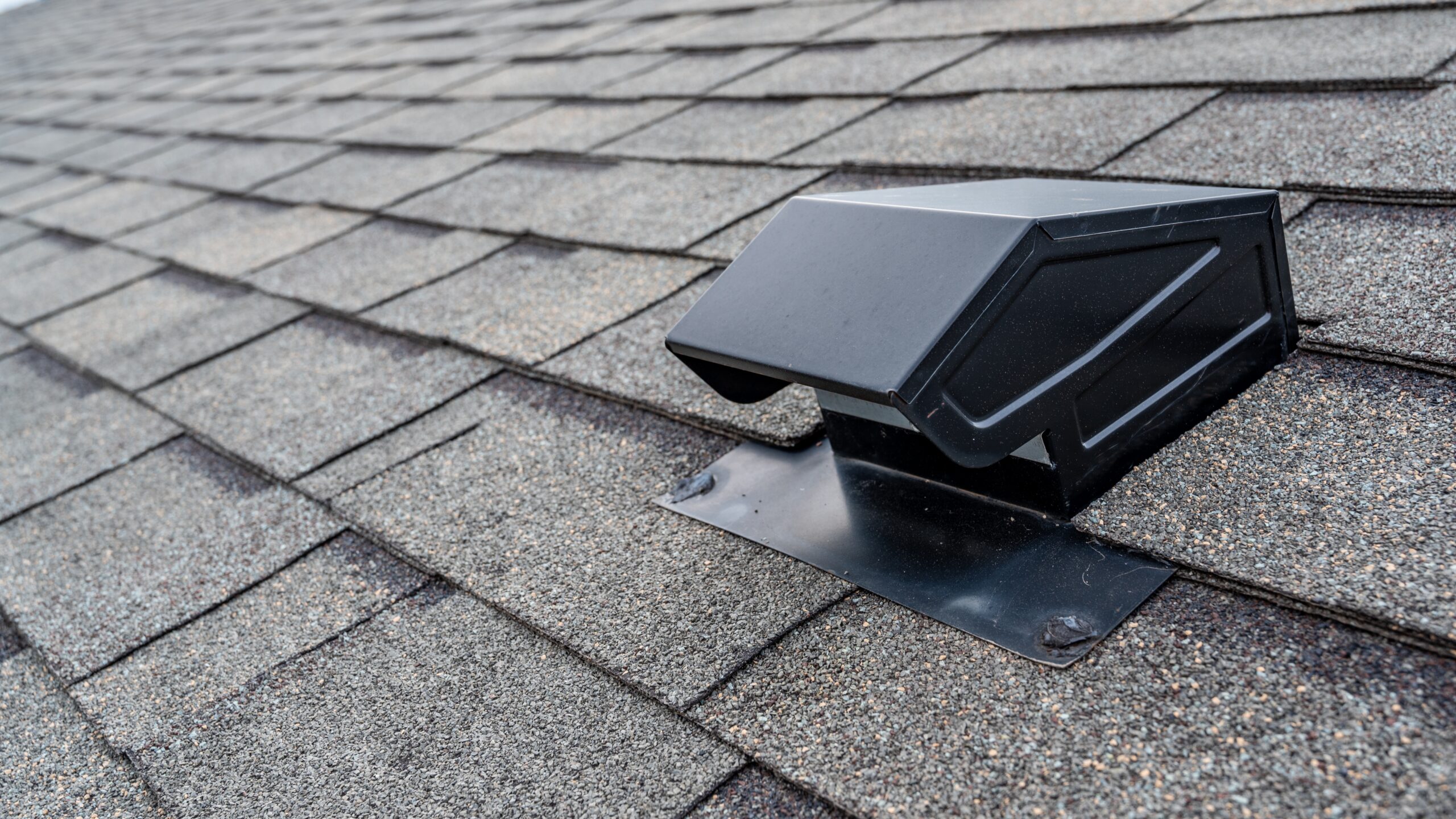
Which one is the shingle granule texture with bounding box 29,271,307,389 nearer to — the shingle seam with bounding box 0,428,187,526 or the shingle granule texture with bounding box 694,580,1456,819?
the shingle seam with bounding box 0,428,187,526

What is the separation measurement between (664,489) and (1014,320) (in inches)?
29.6

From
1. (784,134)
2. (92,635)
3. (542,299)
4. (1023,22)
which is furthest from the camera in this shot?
(1023,22)

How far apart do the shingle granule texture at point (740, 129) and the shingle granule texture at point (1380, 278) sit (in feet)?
5.18

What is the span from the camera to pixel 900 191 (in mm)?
1628

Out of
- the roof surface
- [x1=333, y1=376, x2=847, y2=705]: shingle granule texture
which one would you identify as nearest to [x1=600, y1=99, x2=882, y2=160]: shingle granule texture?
the roof surface

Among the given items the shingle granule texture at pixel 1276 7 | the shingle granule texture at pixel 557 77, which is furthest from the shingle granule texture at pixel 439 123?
the shingle granule texture at pixel 1276 7

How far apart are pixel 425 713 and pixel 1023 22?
2.99 m

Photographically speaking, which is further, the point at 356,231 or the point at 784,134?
the point at 356,231

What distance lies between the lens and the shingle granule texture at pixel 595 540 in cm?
149

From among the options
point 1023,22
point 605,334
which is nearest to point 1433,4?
point 1023,22

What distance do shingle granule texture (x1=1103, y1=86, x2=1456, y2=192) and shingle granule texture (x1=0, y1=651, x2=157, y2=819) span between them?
85.7 inches

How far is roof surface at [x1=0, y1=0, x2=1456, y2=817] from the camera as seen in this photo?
1.19 meters

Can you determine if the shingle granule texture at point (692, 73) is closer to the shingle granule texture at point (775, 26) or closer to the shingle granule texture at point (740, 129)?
the shingle granule texture at point (775, 26)

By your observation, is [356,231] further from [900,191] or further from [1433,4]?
[1433,4]
